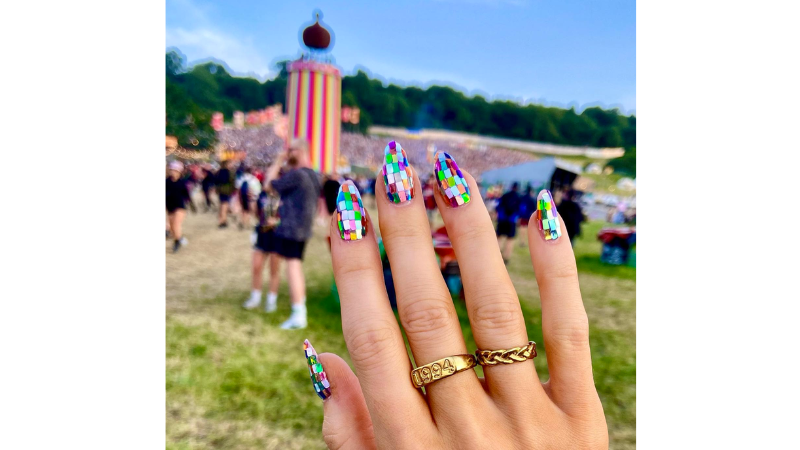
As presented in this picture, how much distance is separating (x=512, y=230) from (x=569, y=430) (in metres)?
4.03

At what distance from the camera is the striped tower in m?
5.52

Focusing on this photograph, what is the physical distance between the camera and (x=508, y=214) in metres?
4.41

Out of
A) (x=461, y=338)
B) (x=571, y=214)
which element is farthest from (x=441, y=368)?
(x=571, y=214)

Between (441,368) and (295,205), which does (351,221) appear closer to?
(441,368)

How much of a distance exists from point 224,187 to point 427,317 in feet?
18.4

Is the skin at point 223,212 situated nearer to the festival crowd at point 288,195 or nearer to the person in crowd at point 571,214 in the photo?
the festival crowd at point 288,195

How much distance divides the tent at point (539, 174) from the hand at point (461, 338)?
4.02 metres

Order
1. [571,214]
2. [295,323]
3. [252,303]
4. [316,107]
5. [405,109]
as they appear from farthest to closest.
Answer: [316,107] < [405,109] < [571,214] < [252,303] < [295,323]

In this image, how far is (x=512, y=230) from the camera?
14.8 feet

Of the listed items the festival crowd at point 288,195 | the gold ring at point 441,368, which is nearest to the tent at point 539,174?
the festival crowd at point 288,195

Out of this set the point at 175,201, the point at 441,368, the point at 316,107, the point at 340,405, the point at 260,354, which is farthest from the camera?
the point at 316,107

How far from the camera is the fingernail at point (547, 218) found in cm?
61

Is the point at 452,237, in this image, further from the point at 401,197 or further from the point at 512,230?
the point at 512,230
